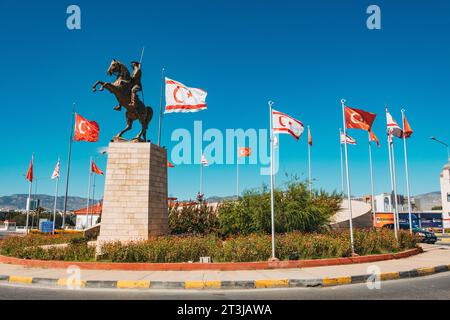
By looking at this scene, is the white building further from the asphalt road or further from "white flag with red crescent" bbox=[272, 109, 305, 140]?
the asphalt road

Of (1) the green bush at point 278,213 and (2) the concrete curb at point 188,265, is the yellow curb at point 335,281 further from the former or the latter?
(1) the green bush at point 278,213

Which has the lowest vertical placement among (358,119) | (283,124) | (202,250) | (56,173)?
(202,250)

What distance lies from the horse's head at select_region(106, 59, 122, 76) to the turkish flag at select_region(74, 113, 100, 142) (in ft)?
27.4

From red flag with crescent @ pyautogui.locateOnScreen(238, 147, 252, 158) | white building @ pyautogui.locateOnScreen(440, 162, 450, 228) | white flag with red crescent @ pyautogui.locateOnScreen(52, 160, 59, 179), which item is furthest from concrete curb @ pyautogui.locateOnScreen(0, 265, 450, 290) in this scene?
white building @ pyautogui.locateOnScreen(440, 162, 450, 228)

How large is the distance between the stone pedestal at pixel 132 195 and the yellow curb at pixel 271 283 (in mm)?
7121

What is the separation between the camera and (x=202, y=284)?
9.06 metres

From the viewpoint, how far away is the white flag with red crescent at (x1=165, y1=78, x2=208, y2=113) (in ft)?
50.8

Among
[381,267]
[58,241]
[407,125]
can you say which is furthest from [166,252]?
[407,125]

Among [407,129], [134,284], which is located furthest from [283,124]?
[407,129]

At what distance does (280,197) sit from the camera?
18.6 meters

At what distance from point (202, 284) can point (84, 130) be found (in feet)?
57.4

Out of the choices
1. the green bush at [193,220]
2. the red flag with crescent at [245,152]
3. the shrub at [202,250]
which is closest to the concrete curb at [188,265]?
the shrub at [202,250]

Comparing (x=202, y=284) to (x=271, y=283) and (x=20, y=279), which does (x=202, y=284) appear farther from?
(x=20, y=279)

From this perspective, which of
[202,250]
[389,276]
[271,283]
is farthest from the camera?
[202,250]
